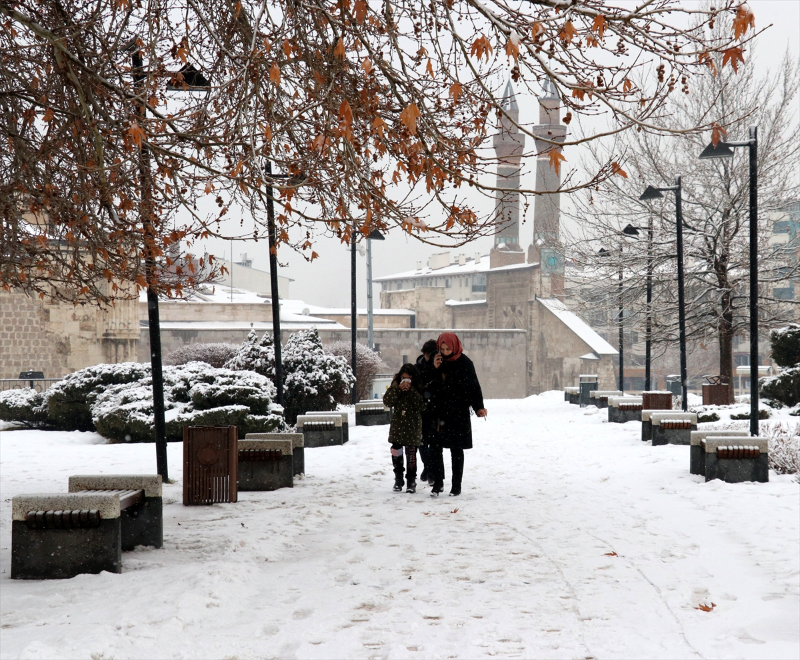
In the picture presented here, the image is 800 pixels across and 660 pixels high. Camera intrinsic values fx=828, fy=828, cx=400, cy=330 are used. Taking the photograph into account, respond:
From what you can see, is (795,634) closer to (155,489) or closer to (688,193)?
(155,489)

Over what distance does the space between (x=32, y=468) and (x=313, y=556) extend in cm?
712

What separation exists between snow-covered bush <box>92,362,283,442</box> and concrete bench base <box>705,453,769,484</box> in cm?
729

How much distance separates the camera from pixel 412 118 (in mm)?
4727

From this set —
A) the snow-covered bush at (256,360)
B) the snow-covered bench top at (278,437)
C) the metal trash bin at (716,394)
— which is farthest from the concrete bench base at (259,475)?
the metal trash bin at (716,394)

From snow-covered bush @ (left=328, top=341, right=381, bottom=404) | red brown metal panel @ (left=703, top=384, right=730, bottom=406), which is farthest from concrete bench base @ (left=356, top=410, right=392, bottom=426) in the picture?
red brown metal panel @ (left=703, top=384, right=730, bottom=406)

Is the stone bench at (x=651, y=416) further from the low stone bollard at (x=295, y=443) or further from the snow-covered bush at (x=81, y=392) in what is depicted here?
the snow-covered bush at (x=81, y=392)

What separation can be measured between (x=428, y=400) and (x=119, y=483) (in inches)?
137

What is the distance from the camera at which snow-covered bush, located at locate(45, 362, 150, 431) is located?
16922 mm

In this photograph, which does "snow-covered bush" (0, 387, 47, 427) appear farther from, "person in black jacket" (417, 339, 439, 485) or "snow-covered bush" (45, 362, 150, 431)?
"person in black jacket" (417, 339, 439, 485)

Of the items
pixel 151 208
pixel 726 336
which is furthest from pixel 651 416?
pixel 726 336

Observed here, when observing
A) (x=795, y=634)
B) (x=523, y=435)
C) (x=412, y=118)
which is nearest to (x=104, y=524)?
(x=412, y=118)

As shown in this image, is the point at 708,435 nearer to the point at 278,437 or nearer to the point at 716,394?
the point at 278,437

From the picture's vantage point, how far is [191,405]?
1536 cm

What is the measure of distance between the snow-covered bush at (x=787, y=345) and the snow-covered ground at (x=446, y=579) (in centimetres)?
877
